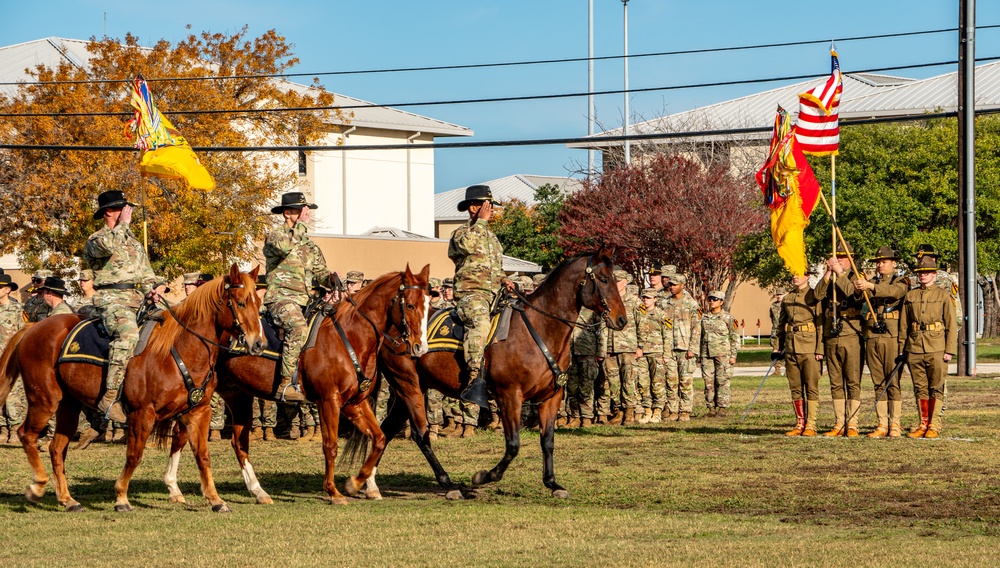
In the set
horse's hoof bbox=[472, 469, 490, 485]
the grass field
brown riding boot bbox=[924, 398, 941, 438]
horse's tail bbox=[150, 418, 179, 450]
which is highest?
horse's tail bbox=[150, 418, 179, 450]

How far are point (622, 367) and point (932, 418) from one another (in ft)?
16.1

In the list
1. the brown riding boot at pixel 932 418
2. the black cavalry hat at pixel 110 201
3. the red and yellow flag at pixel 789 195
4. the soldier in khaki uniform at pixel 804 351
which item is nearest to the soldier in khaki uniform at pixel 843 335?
the soldier in khaki uniform at pixel 804 351

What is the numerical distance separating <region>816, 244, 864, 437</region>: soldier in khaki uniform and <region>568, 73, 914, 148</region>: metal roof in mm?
30644

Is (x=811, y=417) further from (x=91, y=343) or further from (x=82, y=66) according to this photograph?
(x=82, y=66)

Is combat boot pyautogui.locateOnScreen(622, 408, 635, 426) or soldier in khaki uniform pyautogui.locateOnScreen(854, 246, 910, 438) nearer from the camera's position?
soldier in khaki uniform pyautogui.locateOnScreen(854, 246, 910, 438)

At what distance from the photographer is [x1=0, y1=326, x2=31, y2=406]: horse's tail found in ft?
38.0

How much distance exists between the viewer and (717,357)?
1992cm

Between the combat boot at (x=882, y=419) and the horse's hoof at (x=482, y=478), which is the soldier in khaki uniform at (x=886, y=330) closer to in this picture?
the combat boot at (x=882, y=419)

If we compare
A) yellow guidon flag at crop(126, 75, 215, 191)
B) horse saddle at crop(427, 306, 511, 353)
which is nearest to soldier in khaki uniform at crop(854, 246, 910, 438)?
horse saddle at crop(427, 306, 511, 353)

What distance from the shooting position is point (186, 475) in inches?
525

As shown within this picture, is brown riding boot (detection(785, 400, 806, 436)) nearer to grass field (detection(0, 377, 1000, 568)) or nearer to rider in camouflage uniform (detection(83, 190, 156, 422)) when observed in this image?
grass field (detection(0, 377, 1000, 568))

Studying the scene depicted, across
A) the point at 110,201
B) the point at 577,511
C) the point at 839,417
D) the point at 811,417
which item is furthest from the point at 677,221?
the point at 110,201

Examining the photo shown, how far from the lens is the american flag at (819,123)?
16.6 m

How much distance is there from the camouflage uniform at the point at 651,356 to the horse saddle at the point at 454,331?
23.5 feet
